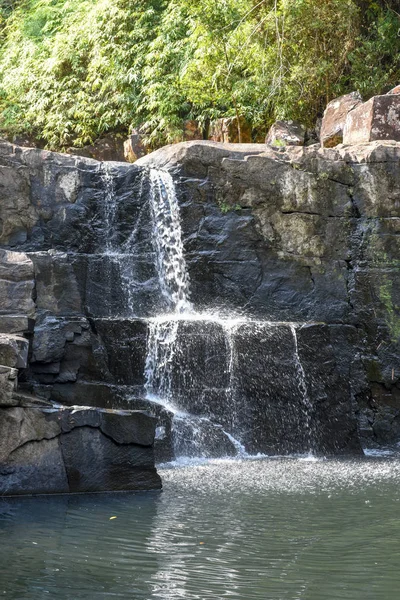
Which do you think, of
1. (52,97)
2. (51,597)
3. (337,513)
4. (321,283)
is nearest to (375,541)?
(337,513)

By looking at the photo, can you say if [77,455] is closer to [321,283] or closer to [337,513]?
[337,513]

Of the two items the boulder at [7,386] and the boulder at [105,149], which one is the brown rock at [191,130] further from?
the boulder at [7,386]

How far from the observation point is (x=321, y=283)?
12031mm

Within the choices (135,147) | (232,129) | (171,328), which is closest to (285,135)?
(232,129)

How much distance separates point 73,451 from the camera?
7566mm

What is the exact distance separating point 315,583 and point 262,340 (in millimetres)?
5890

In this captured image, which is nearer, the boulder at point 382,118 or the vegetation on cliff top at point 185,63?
the boulder at point 382,118

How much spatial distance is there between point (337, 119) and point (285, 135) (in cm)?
102

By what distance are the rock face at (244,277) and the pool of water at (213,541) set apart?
7.45 feet

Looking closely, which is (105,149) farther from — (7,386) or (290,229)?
(7,386)

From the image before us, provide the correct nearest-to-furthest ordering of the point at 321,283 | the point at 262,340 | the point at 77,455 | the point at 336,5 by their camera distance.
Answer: the point at 77,455, the point at 262,340, the point at 321,283, the point at 336,5

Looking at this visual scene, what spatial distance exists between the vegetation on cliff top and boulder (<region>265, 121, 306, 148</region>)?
727 mm

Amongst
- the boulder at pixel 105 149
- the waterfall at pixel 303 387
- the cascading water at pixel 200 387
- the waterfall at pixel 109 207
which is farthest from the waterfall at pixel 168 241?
the boulder at pixel 105 149

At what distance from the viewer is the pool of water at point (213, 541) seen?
15.6 ft
